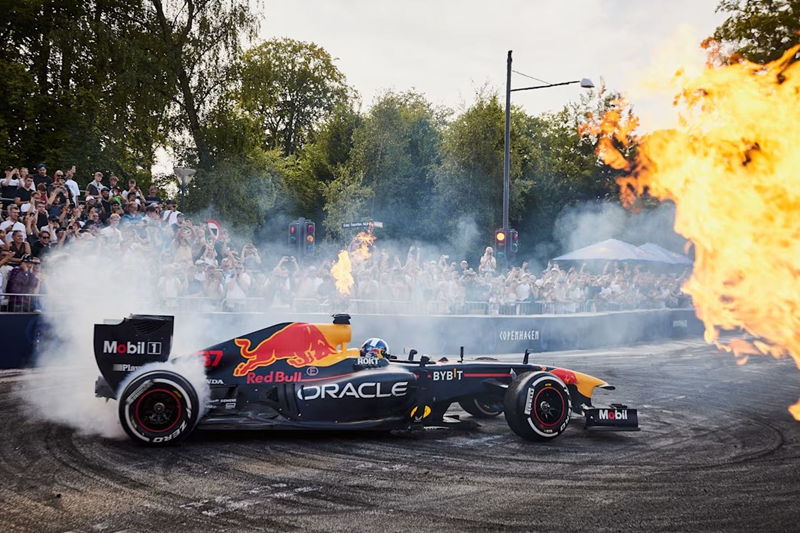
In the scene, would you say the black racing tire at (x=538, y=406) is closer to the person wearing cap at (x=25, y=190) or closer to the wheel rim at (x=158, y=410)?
the wheel rim at (x=158, y=410)

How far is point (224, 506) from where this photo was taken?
574 centimetres

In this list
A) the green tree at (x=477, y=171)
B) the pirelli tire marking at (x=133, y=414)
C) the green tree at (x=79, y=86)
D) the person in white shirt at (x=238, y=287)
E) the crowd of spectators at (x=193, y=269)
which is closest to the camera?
the pirelli tire marking at (x=133, y=414)

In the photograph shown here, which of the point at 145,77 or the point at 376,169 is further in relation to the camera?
the point at 376,169

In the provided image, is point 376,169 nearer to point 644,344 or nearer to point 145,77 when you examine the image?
point 145,77

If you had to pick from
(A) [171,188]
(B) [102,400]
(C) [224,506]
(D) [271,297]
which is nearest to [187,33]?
(D) [271,297]

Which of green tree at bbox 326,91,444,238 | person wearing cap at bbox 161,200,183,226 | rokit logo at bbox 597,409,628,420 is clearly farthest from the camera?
green tree at bbox 326,91,444,238

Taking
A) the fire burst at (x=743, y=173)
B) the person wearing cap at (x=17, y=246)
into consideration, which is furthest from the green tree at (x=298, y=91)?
the fire burst at (x=743, y=173)

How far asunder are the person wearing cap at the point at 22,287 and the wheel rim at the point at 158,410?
7629 mm

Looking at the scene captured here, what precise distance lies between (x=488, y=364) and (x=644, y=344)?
16097 millimetres

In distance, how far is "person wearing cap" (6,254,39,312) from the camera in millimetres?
13828

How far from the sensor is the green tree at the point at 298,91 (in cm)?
6169

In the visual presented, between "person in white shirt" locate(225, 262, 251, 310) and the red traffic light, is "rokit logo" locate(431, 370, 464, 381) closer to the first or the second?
"person in white shirt" locate(225, 262, 251, 310)

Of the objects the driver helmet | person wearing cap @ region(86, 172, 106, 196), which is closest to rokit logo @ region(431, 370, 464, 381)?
the driver helmet

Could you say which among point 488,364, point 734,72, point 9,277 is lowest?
point 488,364
